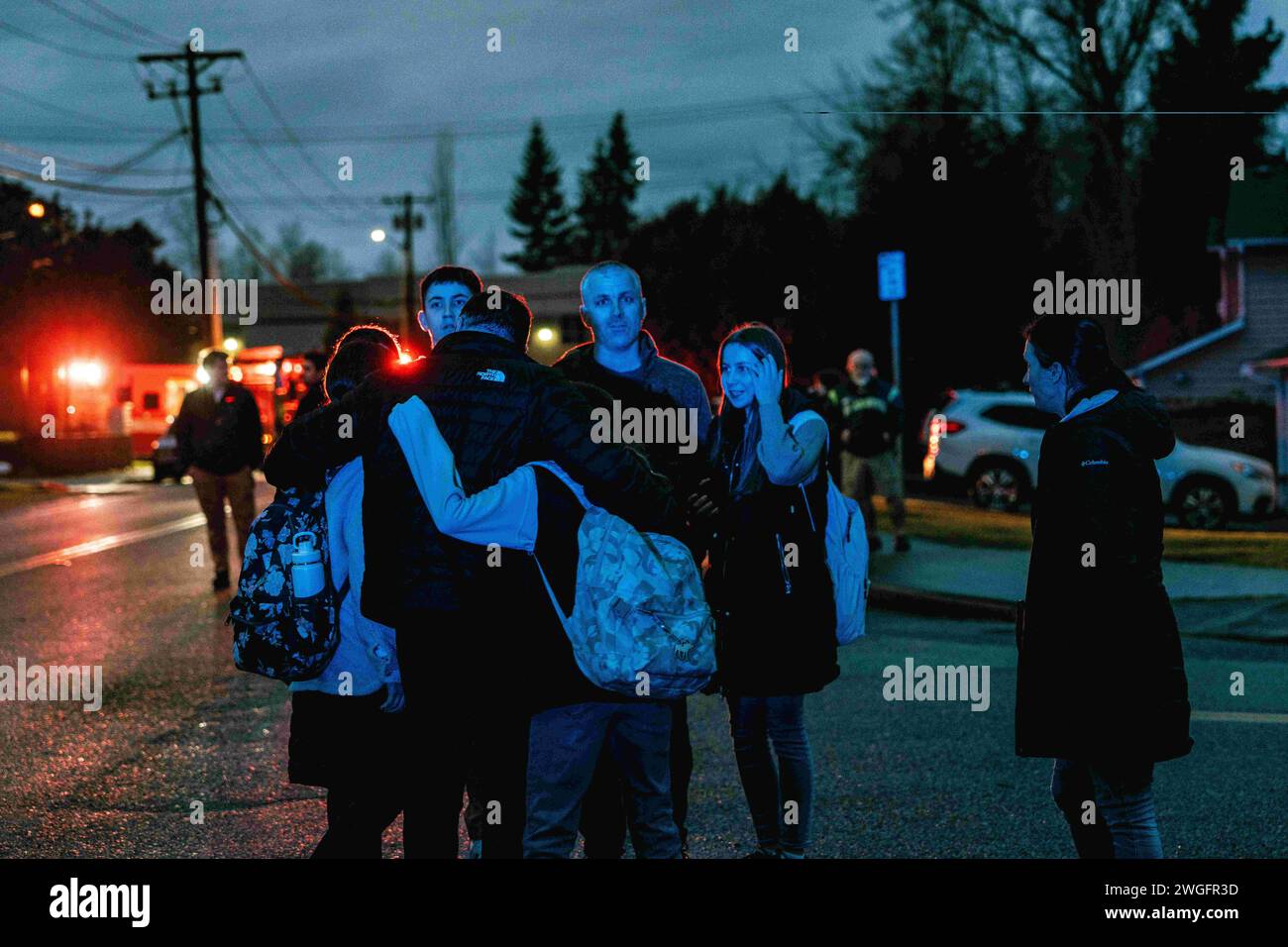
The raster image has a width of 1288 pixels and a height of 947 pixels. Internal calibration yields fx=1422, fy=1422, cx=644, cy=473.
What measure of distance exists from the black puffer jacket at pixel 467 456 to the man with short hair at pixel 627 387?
92 centimetres

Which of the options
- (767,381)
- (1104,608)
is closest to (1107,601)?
(1104,608)

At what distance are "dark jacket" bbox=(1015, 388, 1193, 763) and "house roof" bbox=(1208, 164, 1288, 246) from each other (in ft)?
88.7

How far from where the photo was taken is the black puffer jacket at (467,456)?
3.54 meters

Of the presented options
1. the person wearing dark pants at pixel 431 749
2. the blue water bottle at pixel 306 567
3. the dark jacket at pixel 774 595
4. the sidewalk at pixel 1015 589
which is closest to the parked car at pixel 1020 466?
the sidewalk at pixel 1015 589

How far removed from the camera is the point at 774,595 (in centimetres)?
443

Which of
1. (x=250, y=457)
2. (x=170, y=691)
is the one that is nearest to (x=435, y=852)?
(x=170, y=691)

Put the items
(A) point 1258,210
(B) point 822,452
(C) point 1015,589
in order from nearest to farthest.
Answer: (B) point 822,452 < (C) point 1015,589 < (A) point 1258,210

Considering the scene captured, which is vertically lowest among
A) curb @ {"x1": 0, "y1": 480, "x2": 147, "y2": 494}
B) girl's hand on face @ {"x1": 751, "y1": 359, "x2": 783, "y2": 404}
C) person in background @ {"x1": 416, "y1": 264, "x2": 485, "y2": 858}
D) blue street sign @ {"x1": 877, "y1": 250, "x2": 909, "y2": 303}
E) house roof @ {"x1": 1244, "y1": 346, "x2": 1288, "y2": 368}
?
curb @ {"x1": 0, "y1": 480, "x2": 147, "y2": 494}

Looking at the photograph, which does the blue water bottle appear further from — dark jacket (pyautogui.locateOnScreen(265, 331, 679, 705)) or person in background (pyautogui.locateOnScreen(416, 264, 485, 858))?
person in background (pyautogui.locateOnScreen(416, 264, 485, 858))

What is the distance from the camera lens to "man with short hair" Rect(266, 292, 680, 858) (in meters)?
3.54

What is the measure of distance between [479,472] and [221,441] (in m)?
8.08

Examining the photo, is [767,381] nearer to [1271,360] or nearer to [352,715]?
[352,715]

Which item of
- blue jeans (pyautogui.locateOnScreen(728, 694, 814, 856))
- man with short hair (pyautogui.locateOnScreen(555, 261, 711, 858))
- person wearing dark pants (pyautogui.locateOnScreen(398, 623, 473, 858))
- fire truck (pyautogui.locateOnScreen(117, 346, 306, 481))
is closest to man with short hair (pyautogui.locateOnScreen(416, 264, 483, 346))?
man with short hair (pyautogui.locateOnScreen(555, 261, 711, 858))

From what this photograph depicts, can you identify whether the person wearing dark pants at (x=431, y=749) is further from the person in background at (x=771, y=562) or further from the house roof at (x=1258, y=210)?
the house roof at (x=1258, y=210)
